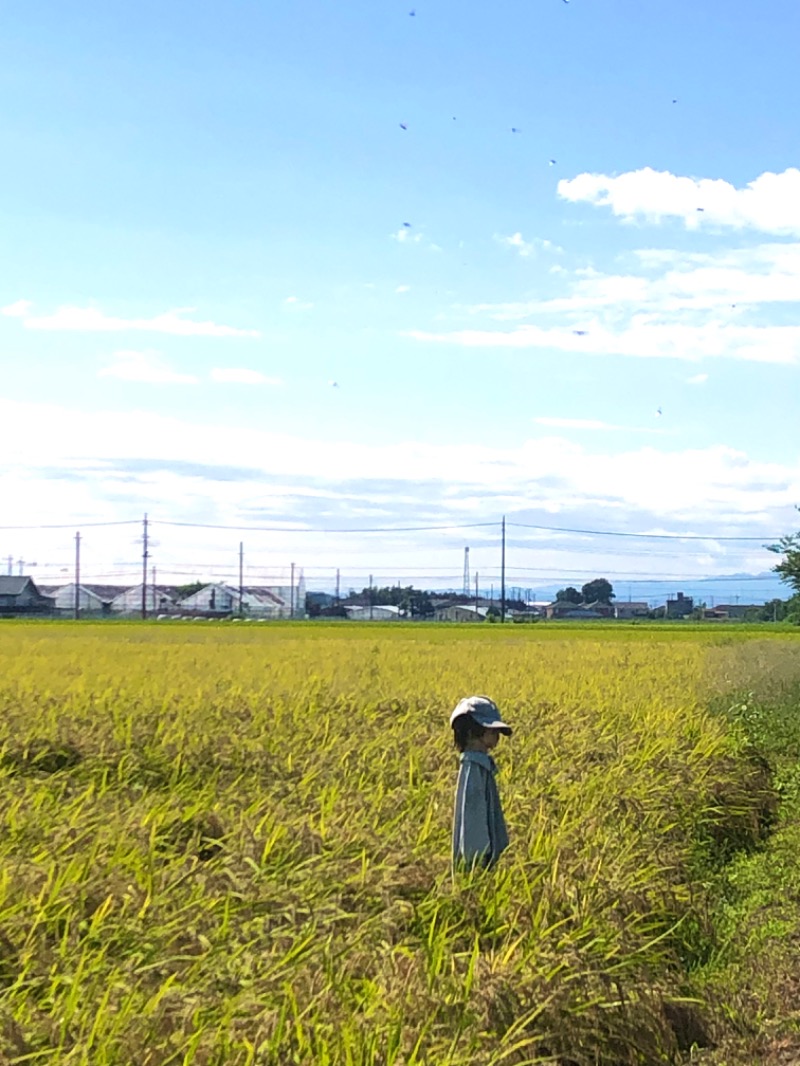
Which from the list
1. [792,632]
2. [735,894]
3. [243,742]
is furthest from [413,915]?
[792,632]

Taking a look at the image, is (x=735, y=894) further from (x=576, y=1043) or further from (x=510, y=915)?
(x=576, y=1043)

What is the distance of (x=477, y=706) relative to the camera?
19.5 feet

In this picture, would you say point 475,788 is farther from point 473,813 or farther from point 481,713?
point 481,713

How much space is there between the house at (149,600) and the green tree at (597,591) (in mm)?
36938

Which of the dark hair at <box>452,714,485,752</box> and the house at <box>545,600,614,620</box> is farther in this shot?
the house at <box>545,600,614,620</box>

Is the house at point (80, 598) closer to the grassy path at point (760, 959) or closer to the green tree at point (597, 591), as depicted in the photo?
the green tree at point (597, 591)

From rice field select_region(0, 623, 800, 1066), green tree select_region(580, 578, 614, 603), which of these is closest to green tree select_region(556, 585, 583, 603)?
green tree select_region(580, 578, 614, 603)

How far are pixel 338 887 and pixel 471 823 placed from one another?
2.16 feet

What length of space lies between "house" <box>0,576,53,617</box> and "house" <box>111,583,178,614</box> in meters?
9.81

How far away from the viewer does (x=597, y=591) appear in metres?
120

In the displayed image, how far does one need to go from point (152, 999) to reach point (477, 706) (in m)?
2.24

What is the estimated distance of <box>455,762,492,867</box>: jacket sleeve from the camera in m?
5.87

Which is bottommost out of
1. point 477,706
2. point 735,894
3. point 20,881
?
point 735,894

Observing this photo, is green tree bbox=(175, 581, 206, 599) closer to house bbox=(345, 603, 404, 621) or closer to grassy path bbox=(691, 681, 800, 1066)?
house bbox=(345, 603, 404, 621)
